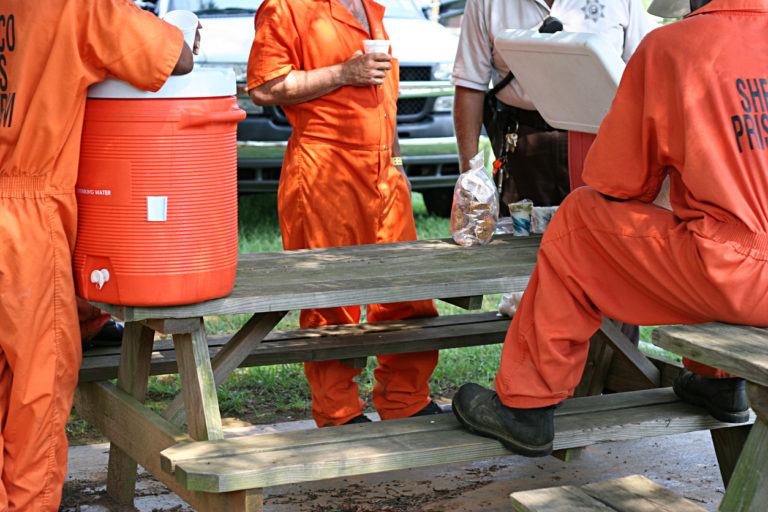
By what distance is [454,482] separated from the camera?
416 centimetres

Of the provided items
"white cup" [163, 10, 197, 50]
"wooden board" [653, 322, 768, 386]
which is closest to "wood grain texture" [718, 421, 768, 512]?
"wooden board" [653, 322, 768, 386]

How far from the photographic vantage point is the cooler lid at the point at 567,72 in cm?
366

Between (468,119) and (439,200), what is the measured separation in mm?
4921

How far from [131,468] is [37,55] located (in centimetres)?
166

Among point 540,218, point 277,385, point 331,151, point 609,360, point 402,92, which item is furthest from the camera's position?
point 402,92

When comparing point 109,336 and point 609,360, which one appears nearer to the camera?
point 109,336

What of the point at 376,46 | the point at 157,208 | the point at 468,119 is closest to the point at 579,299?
the point at 157,208

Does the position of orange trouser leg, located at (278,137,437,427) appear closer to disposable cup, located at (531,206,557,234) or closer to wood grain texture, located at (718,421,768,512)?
disposable cup, located at (531,206,557,234)

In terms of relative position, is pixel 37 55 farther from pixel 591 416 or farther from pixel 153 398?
pixel 153 398

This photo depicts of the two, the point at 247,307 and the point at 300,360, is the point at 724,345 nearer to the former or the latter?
the point at 247,307

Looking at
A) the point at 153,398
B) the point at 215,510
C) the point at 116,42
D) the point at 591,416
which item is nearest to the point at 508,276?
the point at 591,416

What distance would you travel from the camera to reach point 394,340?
4289 millimetres

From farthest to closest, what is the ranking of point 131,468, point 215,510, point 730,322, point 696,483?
point 696,483 < point 131,468 < point 215,510 < point 730,322

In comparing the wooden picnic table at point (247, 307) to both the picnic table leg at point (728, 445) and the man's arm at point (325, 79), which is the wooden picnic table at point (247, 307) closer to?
the man's arm at point (325, 79)
